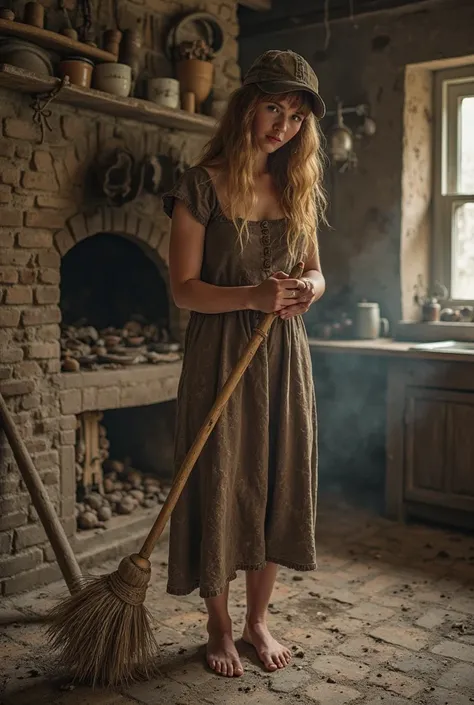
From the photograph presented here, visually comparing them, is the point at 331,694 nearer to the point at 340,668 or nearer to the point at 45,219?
the point at 340,668

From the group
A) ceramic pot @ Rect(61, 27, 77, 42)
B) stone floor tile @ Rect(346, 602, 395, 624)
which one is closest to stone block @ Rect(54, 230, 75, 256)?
ceramic pot @ Rect(61, 27, 77, 42)

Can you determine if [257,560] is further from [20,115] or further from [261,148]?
[20,115]

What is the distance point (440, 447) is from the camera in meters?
4.14

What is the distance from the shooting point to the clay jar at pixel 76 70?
3434 mm

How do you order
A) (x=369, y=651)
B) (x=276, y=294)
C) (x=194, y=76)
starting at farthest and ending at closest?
(x=194, y=76) < (x=369, y=651) < (x=276, y=294)

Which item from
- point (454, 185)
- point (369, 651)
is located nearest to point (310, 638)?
point (369, 651)

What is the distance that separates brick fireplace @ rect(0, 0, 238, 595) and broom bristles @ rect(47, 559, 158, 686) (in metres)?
0.91

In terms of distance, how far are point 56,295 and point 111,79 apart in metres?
1.06

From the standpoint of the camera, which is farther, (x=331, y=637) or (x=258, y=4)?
(x=258, y=4)

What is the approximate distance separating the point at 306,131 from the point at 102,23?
1.76 meters

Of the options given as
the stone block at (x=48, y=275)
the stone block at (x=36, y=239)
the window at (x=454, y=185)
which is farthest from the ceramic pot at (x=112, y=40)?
the window at (x=454, y=185)

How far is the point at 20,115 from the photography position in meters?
3.31

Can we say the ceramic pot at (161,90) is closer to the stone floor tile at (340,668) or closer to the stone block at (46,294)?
the stone block at (46,294)

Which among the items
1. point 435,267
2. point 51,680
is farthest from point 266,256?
point 435,267
